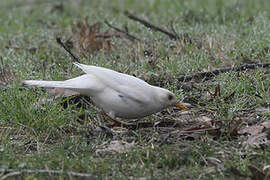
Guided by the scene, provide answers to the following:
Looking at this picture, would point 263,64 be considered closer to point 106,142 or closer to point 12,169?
point 106,142

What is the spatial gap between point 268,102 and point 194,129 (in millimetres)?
908

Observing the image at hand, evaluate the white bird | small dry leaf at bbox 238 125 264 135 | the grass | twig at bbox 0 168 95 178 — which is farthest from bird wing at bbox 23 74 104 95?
small dry leaf at bbox 238 125 264 135

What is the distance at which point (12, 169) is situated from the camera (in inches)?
138

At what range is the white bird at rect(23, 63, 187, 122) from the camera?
416 cm

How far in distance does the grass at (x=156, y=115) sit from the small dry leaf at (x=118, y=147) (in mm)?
35

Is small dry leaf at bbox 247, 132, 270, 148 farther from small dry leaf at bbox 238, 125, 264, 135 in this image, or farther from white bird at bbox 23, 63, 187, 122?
white bird at bbox 23, 63, 187, 122

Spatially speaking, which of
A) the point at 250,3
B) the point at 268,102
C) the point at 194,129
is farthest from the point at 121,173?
the point at 250,3

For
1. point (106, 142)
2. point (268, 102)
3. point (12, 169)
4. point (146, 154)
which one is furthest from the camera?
point (268, 102)

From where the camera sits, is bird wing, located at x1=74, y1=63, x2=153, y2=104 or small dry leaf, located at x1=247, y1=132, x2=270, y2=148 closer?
small dry leaf, located at x1=247, y1=132, x2=270, y2=148

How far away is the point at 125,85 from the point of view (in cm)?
421

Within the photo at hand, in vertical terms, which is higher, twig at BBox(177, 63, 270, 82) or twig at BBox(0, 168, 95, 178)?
twig at BBox(177, 63, 270, 82)

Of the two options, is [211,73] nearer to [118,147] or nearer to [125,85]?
[125,85]

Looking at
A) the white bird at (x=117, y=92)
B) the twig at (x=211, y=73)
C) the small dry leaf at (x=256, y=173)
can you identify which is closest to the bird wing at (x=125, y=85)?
the white bird at (x=117, y=92)

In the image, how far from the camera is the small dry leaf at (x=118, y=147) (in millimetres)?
3881
